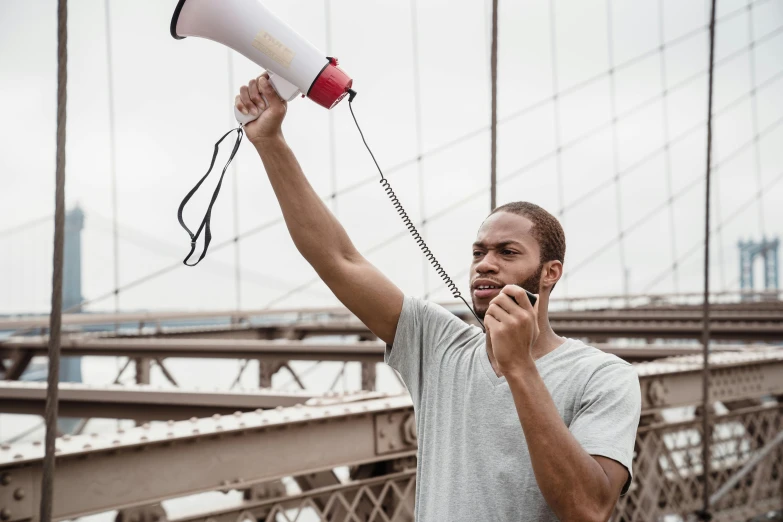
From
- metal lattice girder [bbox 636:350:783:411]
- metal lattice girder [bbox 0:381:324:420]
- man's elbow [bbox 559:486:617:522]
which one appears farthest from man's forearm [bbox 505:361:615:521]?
metal lattice girder [bbox 636:350:783:411]

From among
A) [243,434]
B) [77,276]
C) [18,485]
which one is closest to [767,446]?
[243,434]

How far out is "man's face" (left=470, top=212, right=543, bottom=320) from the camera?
1595 millimetres

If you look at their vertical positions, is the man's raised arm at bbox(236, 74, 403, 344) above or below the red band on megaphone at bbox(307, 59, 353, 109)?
below

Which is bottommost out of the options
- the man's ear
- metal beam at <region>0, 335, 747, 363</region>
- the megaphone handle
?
metal beam at <region>0, 335, 747, 363</region>

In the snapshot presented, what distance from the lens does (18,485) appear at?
2.05 meters

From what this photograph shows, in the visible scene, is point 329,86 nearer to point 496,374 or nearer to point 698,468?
point 496,374

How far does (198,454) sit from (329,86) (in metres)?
1.35

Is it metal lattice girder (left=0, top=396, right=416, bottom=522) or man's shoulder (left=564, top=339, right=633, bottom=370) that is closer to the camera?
man's shoulder (left=564, top=339, right=633, bottom=370)

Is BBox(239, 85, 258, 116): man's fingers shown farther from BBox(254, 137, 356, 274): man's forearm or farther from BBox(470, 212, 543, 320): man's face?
BBox(470, 212, 543, 320): man's face

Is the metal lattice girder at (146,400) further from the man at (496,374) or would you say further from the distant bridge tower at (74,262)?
the distant bridge tower at (74,262)

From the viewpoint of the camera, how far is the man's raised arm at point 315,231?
5.54ft

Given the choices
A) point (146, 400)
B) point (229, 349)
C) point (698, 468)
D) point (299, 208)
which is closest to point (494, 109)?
point (299, 208)

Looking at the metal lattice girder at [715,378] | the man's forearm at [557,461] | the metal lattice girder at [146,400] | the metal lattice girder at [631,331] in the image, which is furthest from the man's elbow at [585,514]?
the metal lattice girder at [631,331]

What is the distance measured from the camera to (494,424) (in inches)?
59.3
